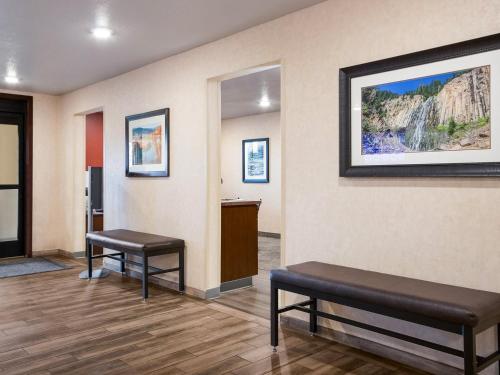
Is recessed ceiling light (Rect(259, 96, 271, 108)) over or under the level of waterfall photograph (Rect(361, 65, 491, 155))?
over

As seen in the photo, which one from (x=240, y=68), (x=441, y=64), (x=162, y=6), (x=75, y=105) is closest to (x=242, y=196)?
(x=75, y=105)

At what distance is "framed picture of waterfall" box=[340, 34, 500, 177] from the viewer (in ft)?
7.89

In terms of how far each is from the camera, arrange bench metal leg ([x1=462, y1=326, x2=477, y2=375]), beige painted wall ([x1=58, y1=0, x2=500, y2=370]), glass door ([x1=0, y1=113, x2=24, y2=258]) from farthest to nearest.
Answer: glass door ([x1=0, y1=113, x2=24, y2=258]), beige painted wall ([x1=58, y1=0, x2=500, y2=370]), bench metal leg ([x1=462, y1=326, x2=477, y2=375])

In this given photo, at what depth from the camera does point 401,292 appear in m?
2.32

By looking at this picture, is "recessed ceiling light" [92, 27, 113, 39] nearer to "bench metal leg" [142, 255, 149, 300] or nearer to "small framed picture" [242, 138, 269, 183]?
"bench metal leg" [142, 255, 149, 300]

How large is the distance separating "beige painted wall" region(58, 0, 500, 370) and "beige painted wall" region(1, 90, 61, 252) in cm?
251

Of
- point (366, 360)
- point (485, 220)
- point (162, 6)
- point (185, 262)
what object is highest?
point (162, 6)

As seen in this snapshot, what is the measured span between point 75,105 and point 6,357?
429 centimetres

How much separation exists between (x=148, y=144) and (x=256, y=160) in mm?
4333

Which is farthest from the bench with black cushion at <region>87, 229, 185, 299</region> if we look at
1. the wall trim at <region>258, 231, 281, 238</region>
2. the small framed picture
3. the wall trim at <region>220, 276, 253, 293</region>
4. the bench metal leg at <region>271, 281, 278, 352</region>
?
the small framed picture

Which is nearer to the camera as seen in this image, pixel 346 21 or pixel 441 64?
pixel 441 64

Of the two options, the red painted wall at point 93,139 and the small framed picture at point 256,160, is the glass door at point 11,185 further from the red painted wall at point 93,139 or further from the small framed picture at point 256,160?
the small framed picture at point 256,160

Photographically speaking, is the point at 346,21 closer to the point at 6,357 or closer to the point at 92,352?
the point at 92,352

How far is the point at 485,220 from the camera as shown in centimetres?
242
